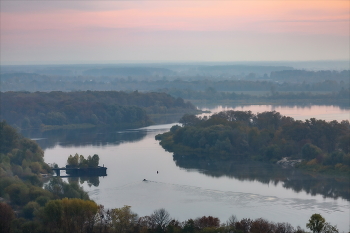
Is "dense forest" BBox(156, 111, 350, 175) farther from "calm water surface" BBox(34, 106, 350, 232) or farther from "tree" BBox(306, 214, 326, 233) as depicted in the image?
"tree" BBox(306, 214, 326, 233)

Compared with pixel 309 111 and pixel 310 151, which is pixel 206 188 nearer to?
pixel 310 151

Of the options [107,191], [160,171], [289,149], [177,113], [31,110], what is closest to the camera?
[107,191]

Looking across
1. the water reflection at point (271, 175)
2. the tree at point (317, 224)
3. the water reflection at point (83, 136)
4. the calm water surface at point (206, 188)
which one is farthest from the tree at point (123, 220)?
the water reflection at point (83, 136)

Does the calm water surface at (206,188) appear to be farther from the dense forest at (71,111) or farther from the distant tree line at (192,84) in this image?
the distant tree line at (192,84)

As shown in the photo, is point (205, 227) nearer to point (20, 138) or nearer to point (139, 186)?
point (139, 186)

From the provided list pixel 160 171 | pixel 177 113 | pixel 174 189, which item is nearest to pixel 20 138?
pixel 160 171

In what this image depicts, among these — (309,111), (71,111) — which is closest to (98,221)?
(71,111)

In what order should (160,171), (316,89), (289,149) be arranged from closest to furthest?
(160,171), (289,149), (316,89)
